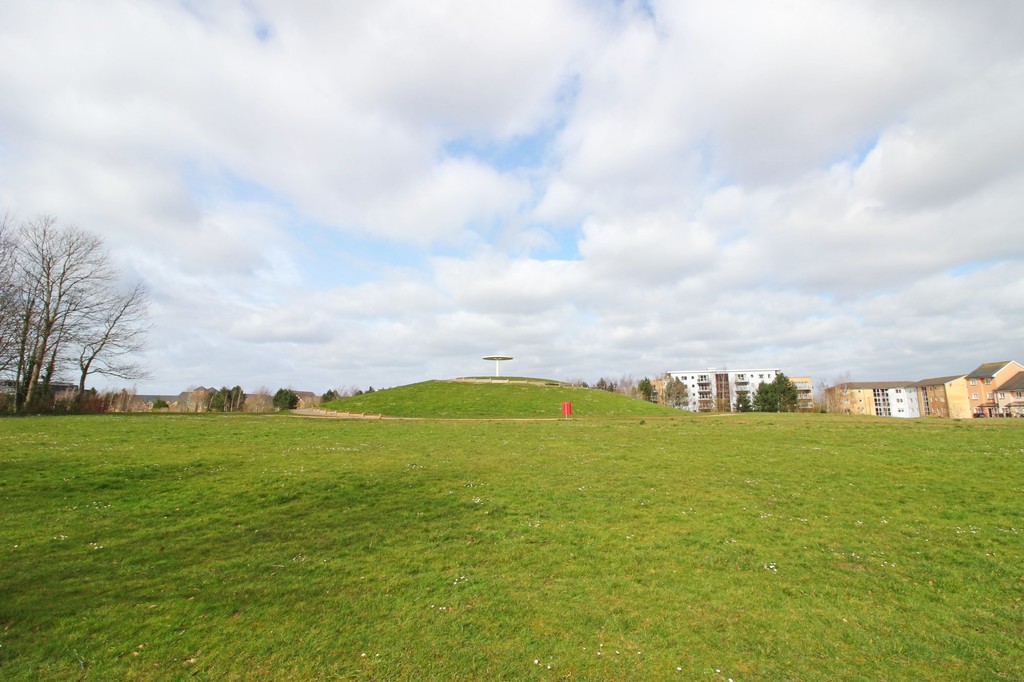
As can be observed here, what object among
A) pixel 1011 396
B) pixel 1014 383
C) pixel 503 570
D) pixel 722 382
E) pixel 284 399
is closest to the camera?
pixel 503 570

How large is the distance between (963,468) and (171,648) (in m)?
23.3

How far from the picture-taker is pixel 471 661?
6.23 metres

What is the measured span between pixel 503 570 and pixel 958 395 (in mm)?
162492

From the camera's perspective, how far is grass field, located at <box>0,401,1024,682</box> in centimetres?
630

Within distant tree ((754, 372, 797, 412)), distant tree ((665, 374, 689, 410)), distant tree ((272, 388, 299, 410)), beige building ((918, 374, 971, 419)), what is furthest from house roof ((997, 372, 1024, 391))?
distant tree ((272, 388, 299, 410))

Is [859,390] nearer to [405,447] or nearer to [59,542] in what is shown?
[405,447]

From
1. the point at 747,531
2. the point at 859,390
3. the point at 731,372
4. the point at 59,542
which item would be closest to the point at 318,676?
the point at 59,542

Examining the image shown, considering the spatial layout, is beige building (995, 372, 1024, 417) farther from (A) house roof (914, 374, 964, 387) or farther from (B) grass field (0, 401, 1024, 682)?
(B) grass field (0, 401, 1024, 682)

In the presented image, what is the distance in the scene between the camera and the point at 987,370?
12019 centimetres

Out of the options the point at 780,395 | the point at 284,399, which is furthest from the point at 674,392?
the point at 284,399

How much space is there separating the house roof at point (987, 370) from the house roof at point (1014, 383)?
431 centimetres

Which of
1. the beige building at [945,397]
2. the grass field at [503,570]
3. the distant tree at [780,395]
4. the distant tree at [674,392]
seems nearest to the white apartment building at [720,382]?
the beige building at [945,397]

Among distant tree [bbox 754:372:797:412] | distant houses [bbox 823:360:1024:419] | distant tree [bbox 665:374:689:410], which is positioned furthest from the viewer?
distant tree [bbox 665:374:689:410]

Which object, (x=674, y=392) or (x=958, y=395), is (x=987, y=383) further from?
(x=674, y=392)
